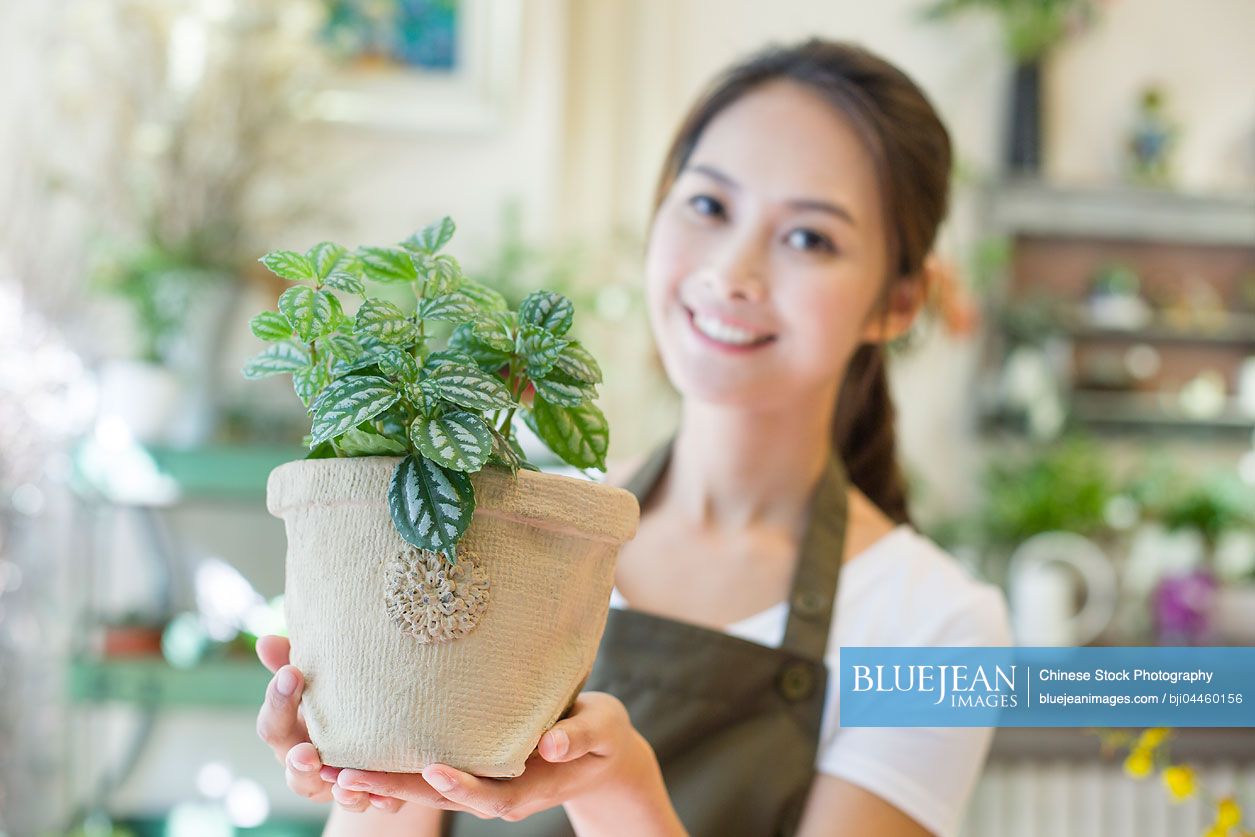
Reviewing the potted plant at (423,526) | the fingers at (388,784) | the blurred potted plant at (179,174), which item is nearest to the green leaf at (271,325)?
the potted plant at (423,526)

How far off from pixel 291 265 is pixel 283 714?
0.76 ft

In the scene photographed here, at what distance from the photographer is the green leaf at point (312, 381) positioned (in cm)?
61

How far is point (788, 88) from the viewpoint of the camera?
3.49 feet

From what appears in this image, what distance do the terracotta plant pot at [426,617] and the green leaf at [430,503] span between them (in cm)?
2

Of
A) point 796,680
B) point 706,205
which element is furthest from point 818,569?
→ point 706,205

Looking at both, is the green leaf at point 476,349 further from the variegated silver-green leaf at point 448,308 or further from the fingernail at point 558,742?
the fingernail at point 558,742

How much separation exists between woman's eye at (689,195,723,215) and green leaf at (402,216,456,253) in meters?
0.40

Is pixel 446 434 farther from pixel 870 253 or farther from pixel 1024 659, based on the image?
pixel 870 253

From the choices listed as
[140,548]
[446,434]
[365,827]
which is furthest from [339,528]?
[140,548]

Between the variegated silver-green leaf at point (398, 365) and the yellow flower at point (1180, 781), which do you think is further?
the yellow flower at point (1180, 781)

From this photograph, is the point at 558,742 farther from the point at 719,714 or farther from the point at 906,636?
the point at 906,636

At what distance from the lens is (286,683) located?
0.62 meters

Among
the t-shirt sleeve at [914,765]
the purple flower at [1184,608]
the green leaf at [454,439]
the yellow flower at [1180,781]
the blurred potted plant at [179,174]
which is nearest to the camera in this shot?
the green leaf at [454,439]

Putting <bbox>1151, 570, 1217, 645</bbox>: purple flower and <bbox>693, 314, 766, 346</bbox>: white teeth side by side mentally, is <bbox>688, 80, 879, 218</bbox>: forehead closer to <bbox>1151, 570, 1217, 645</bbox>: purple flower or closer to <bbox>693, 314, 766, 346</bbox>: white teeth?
<bbox>693, 314, 766, 346</bbox>: white teeth
